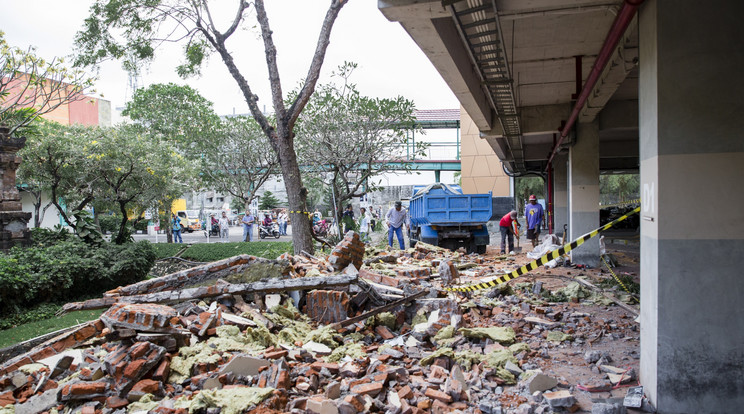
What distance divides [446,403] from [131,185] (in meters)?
12.7

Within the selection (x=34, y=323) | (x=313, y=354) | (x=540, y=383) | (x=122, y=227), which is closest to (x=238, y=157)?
(x=122, y=227)

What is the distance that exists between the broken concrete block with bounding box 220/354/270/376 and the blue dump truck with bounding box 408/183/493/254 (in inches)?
398

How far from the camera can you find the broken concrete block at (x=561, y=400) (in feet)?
12.0

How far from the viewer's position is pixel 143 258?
1132cm

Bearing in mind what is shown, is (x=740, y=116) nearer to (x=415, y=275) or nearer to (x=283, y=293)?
(x=283, y=293)

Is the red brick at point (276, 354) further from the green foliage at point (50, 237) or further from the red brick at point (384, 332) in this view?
the green foliage at point (50, 237)

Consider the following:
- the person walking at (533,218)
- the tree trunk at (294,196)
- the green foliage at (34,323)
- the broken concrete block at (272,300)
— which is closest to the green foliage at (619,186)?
the person walking at (533,218)

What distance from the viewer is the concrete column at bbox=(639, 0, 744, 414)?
3367mm

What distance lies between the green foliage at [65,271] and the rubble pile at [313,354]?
3.31 metres

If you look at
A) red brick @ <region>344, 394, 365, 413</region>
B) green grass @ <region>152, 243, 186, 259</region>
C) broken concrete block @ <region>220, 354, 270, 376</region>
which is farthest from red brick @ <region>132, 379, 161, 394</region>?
green grass @ <region>152, 243, 186, 259</region>

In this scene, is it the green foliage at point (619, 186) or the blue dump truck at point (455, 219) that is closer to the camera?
the blue dump truck at point (455, 219)

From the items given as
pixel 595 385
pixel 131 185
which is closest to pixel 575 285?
pixel 595 385

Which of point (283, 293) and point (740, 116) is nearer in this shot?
point (740, 116)

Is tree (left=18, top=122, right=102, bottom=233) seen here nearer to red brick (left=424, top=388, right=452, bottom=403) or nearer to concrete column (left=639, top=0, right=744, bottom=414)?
red brick (left=424, top=388, right=452, bottom=403)
